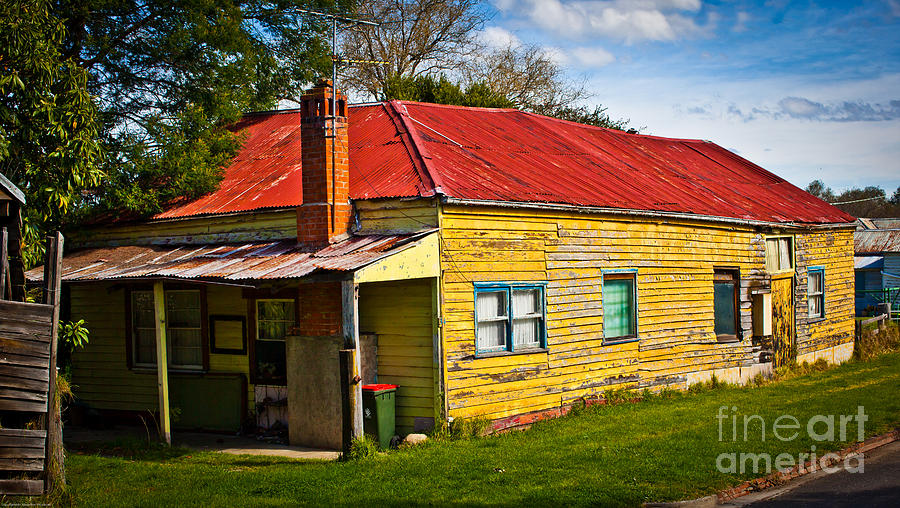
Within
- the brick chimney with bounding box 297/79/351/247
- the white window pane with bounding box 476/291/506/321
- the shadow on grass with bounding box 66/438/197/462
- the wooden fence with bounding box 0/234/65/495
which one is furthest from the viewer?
the white window pane with bounding box 476/291/506/321

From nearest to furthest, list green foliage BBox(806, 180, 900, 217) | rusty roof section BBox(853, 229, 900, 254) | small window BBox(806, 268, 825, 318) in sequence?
A: small window BBox(806, 268, 825, 318) < rusty roof section BBox(853, 229, 900, 254) < green foliage BBox(806, 180, 900, 217)

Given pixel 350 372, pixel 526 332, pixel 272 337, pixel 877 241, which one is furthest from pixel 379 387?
pixel 877 241

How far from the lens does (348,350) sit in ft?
36.4

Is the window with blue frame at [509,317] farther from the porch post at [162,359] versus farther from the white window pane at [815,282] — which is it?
the white window pane at [815,282]

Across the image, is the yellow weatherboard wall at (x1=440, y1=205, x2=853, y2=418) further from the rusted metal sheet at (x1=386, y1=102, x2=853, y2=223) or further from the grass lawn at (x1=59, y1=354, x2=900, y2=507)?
the grass lawn at (x1=59, y1=354, x2=900, y2=507)

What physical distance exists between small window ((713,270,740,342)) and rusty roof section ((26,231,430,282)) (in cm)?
902

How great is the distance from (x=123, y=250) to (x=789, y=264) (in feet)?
51.3

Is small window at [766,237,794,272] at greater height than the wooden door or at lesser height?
greater

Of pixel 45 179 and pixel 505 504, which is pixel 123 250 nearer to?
pixel 45 179

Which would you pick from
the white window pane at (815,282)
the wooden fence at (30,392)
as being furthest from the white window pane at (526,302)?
the white window pane at (815,282)

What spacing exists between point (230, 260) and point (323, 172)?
2107 mm

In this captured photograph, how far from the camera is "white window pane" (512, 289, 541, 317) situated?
543 inches

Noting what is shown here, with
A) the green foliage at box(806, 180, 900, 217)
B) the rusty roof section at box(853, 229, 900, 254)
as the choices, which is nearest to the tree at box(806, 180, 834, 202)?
the green foliage at box(806, 180, 900, 217)

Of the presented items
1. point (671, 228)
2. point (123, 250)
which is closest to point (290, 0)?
point (123, 250)
